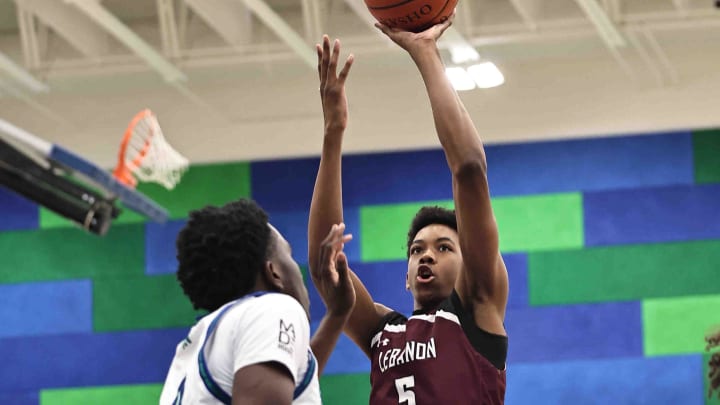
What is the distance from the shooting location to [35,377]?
10.2 m

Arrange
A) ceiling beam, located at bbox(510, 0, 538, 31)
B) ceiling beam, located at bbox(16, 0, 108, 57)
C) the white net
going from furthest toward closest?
ceiling beam, located at bbox(16, 0, 108, 57) → ceiling beam, located at bbox(510, 0, 538, 31) → the white net

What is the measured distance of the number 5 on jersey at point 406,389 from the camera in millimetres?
3592

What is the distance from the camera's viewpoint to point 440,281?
12.5 ft

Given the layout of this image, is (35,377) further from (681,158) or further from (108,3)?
(681,158)

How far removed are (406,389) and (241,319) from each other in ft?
3.58

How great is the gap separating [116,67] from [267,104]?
123 cm

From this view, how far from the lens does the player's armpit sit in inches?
99.6

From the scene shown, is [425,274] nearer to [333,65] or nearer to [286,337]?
[333,65]

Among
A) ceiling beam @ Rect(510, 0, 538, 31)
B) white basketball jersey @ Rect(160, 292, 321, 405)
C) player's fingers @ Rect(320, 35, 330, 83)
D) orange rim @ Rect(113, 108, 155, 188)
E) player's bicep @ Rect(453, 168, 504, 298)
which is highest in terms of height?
ceiling beam @ Rect(510, 0, 538, 31)

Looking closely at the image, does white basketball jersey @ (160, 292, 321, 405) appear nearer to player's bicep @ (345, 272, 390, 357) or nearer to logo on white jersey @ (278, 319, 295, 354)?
logo on white jersey @ (278, 319, 295, 354)

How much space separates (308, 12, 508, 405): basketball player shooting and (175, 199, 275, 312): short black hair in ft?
1.81

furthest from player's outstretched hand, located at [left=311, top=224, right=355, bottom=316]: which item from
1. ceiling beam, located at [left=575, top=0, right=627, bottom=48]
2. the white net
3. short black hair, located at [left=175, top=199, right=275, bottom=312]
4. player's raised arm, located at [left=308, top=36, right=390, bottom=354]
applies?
ceiling beam, located at [left=575, top=0, right=627, bottom=48]

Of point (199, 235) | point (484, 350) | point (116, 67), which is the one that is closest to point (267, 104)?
point (116, 67)

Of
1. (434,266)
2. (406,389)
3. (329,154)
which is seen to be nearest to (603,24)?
(434,266)
